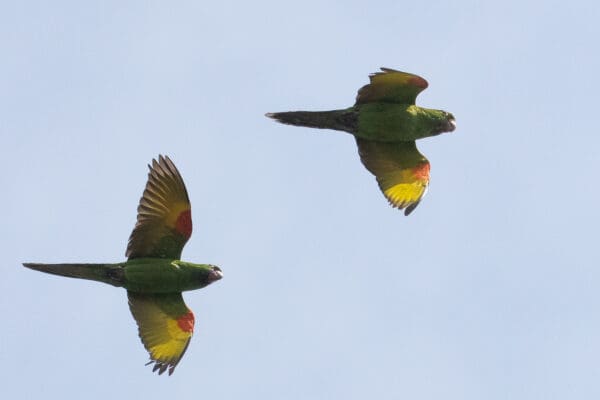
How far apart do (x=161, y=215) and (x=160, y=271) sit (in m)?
1.17

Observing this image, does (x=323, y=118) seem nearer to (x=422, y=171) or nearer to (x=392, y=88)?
(x=392, y=88)

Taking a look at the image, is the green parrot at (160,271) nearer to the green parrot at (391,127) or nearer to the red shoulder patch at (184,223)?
the red shoulder patch at (184,223)

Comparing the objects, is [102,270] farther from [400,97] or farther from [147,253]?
[400,97]

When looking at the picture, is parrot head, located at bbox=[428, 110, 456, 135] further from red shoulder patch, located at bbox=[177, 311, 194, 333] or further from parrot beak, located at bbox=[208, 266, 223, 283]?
red shoulder patch, located at bbox=[177, 311, 194, 333]

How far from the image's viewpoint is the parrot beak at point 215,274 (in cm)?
2775

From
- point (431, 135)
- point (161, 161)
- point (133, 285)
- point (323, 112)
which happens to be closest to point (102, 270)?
point (133, 285)

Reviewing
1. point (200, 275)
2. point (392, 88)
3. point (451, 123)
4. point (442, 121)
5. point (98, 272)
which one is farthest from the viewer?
point (451, 123)

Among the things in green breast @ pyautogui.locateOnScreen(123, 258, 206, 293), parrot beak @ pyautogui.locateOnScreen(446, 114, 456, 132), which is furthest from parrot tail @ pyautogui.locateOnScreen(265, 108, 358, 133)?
green breast @ pyautogui.locateOnScreen(123, 258, 206, 293)

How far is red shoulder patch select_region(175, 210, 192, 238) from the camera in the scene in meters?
27.7

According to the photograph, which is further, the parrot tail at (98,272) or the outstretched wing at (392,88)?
the outstretched wing at (392,88)

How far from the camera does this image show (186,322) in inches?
1096

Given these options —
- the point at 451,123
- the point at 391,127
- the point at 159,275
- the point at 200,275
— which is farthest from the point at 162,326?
the point at 451,123

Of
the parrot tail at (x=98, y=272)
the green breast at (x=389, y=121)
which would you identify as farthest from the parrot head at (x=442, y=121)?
the parrot tail at (x=98, y=272)

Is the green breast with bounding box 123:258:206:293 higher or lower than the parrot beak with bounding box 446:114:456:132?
lower
